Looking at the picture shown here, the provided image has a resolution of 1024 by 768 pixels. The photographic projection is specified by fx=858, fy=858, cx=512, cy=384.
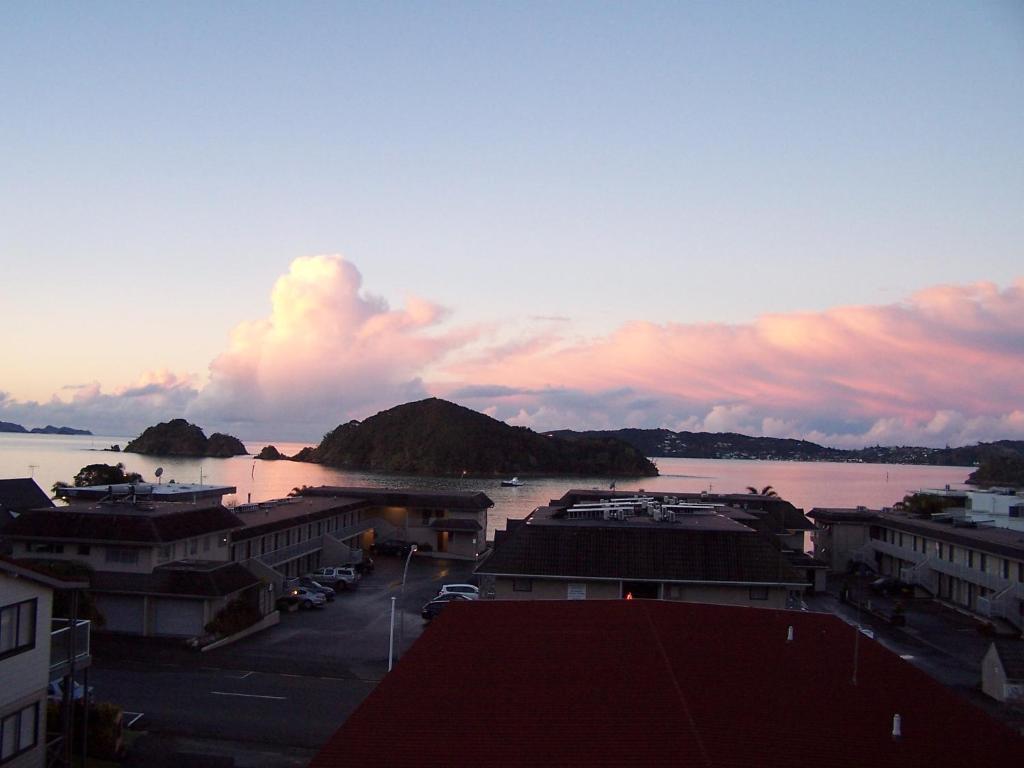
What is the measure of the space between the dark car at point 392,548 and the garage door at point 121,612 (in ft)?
89.7

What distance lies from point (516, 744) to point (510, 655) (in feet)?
14.5

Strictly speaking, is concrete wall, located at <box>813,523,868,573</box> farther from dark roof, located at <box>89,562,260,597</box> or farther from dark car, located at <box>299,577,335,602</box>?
dark roof, located at <box>89,562,260,597</box>

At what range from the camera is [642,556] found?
28906 millimetres

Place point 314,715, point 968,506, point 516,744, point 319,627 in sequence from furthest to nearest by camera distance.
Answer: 1. point 968,506
2. point 319,627
3. point 314,715
4. point 516,744

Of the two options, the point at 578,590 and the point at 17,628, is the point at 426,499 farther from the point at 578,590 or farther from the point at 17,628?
the point at 17,628

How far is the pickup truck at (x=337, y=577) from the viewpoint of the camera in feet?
147

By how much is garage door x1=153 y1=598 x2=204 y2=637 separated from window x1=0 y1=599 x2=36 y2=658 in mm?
15073

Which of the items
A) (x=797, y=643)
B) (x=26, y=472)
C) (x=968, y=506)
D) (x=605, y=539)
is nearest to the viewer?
(x=797, y=643)

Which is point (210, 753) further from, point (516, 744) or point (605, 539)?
point (605, 539)

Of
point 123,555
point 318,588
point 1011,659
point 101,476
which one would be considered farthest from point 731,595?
point 101,476

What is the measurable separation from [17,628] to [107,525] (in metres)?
18.5

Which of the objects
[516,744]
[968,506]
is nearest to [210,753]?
[516,744]

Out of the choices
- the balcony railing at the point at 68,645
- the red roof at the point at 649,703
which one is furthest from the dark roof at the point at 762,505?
the balcony railing at the point at 68,645

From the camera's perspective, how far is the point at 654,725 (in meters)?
12.1
